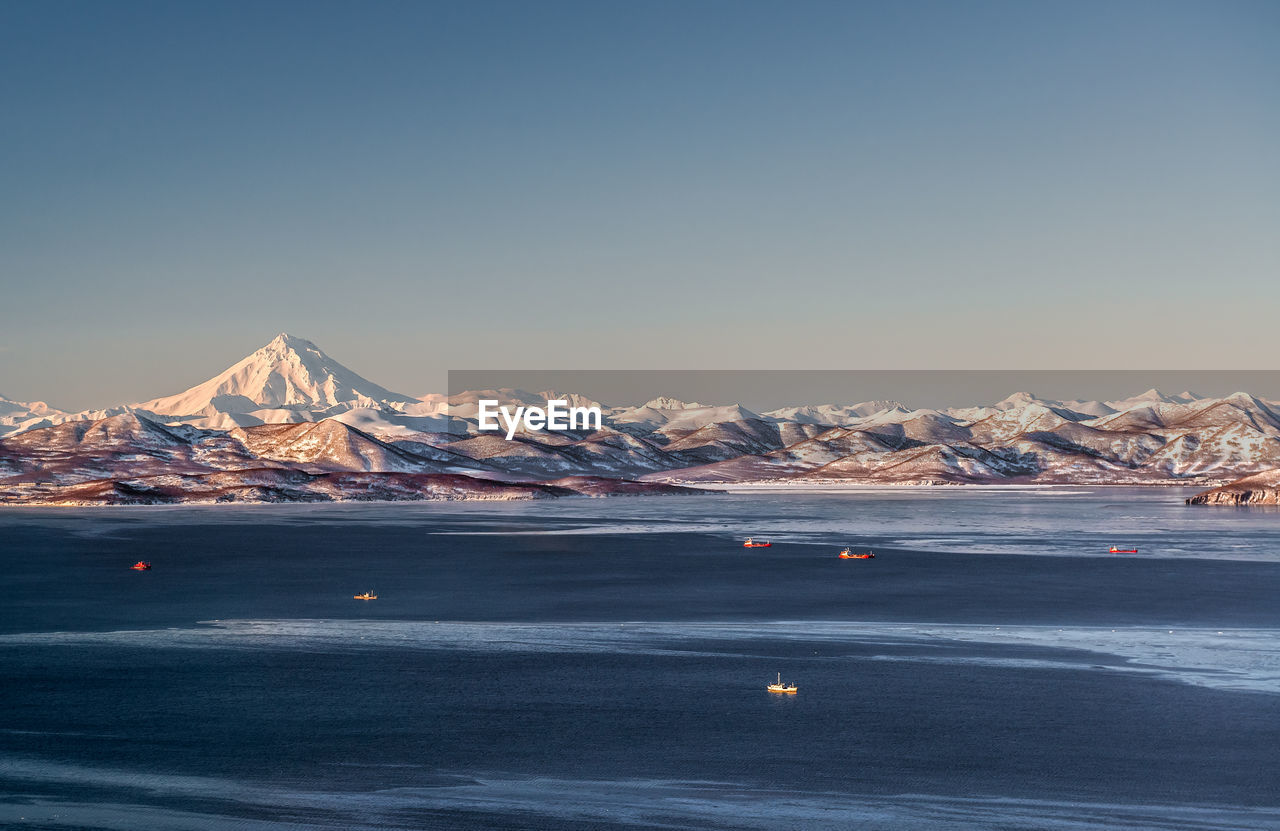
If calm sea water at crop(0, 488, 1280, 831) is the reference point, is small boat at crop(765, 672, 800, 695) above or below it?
above

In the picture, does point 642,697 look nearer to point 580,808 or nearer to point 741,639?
point 580,808

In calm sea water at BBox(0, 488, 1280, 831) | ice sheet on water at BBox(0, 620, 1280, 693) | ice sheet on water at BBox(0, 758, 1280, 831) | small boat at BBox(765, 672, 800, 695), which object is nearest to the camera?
ice sheet on water at BBox(0, 758, 1280, 831)

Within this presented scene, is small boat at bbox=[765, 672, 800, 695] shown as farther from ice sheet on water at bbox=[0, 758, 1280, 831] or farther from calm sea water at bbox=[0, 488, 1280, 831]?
ice sheet on water at bbox=[0, 758, 1280, 831]

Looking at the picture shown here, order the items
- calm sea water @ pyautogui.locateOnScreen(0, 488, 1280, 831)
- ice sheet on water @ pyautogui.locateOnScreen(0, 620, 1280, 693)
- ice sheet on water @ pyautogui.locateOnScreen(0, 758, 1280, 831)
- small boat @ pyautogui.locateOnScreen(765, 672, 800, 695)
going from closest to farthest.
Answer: ice sheet on water @ pyautogui.locateOnScreen(0, 758, 1280, 831) → calm sea water @ pyautogui.locateOnScreen(0, 488, 1280, 831) → small boat @ pyautogui.locateOnScreen(765, 672, 800, 695) → ice sheet on water @ pyautogui.locateOnScreen(0, 620, 1280, 693)

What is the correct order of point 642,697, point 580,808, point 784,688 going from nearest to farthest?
point 580,808 < point 642,697 < point 784,688

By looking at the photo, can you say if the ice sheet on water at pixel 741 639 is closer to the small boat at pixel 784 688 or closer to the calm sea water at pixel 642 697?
the calm sea water at pixel 642 697

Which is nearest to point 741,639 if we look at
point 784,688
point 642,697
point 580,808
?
point 784,688

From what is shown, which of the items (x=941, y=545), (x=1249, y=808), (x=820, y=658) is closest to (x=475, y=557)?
(x=941, y=545)

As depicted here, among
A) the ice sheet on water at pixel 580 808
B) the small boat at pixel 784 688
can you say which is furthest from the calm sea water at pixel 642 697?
the small boat at pixel 784 688

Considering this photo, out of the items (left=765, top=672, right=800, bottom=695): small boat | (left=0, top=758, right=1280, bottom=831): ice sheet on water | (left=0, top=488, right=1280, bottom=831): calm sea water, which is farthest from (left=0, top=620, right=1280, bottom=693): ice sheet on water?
(left=0, top=758, right=1280, bottom=831): ice sheet on water
